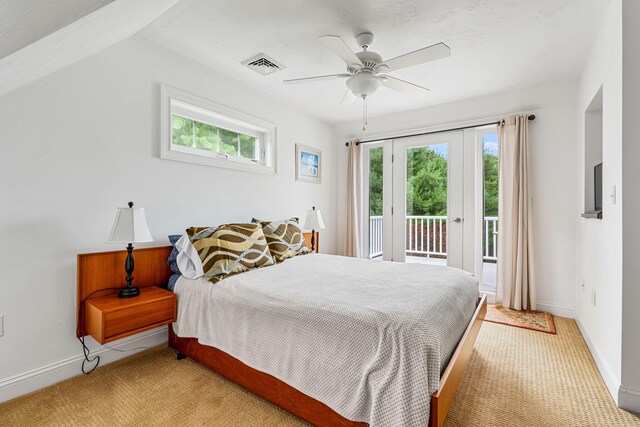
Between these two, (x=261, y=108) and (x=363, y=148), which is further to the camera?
(x=363, y=148)

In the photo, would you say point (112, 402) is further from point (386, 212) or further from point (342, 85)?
point (386, 212)

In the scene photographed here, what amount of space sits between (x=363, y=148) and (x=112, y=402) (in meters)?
4.08

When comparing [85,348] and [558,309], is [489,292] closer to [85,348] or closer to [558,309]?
[558,309]

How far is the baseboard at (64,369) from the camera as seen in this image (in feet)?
5.99

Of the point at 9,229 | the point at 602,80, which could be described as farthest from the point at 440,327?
the point at 9,229

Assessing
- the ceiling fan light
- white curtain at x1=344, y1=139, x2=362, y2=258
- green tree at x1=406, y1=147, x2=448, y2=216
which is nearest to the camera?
the ceiling fan light

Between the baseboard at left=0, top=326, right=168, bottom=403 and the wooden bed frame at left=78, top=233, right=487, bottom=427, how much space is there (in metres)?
0.20

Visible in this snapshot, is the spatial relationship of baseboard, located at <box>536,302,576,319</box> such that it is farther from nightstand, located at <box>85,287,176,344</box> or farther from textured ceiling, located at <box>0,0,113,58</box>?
textured ceiling, located at <box>0,0,113,58</box>

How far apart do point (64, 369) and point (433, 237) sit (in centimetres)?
406

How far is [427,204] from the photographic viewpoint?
4133 millimetres

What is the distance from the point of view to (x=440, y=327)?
1472 mm

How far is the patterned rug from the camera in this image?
2905mm

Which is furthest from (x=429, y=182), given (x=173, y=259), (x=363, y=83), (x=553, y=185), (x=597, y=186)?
(x=173, y=259)

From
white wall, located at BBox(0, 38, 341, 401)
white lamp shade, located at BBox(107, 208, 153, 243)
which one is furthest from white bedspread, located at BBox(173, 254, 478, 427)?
white wall, located at BBox(0, 38, 341, 401)
